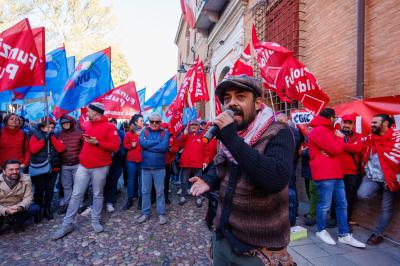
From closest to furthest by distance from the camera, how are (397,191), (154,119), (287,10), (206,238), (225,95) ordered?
1. (225,95)
2. (397,191)
3. (206,238)
4. (154,119)
5. (287,10)

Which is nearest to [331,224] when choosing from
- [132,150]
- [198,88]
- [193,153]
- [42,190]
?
[193,153]

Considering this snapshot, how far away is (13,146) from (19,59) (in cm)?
163

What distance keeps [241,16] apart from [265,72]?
6.09 meters

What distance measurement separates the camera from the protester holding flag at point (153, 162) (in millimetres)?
5137

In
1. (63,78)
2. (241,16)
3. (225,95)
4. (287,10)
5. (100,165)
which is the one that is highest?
(241,16)

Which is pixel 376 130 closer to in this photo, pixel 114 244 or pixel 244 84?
pixel 244 84

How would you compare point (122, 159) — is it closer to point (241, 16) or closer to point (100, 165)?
point (100, 165)

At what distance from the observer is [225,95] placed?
169 cm

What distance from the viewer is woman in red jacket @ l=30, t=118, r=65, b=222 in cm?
511

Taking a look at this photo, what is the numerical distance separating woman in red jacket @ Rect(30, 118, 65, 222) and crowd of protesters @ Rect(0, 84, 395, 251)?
16mm

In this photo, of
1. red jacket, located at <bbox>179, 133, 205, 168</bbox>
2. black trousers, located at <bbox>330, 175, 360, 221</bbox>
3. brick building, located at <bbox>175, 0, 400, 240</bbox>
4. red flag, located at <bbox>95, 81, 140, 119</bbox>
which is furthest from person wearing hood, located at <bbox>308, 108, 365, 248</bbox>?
red flag, located at <bbox>95, 81, 140, 119</bbox>

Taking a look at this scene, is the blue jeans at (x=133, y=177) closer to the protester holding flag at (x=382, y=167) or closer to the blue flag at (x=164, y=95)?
the blue flag at (x=164, y=95)

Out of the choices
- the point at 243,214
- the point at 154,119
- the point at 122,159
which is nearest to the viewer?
the point at 243,214

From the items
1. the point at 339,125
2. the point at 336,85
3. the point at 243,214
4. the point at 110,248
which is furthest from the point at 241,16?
the point at 243,214
